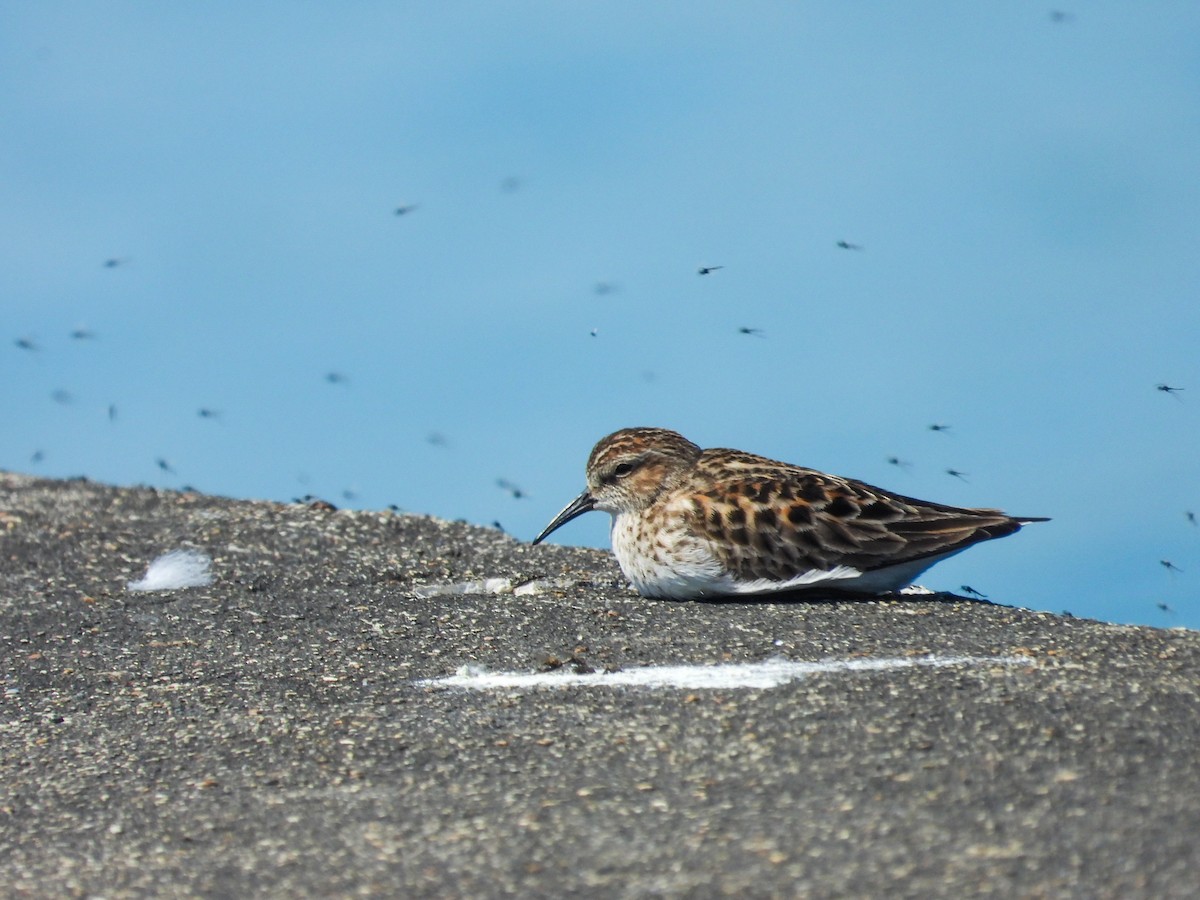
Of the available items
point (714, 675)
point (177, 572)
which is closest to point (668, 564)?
point (714, 675)

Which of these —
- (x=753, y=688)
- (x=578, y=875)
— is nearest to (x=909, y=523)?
(x=753, y=688)

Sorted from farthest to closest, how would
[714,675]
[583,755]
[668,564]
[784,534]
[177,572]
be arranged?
[177,572], [668,564], [784,534], [714,675], [583,755]

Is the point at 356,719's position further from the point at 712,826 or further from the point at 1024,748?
the point at 1024,748

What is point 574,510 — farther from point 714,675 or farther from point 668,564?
point 714,675

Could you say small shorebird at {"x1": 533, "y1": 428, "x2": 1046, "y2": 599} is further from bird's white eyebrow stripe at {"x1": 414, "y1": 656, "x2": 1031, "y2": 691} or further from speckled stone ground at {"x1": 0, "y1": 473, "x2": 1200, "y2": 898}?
bird's white eyebrow stripe at {"x1": 414, "y1": 656, "x2": 1031, "y2": 691}

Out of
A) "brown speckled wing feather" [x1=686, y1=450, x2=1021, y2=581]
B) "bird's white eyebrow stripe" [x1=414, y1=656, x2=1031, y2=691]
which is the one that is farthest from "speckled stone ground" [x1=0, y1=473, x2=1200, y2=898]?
"brown speckled wing feather" [x1=686, y1=450, x2=1021, y2=581]
